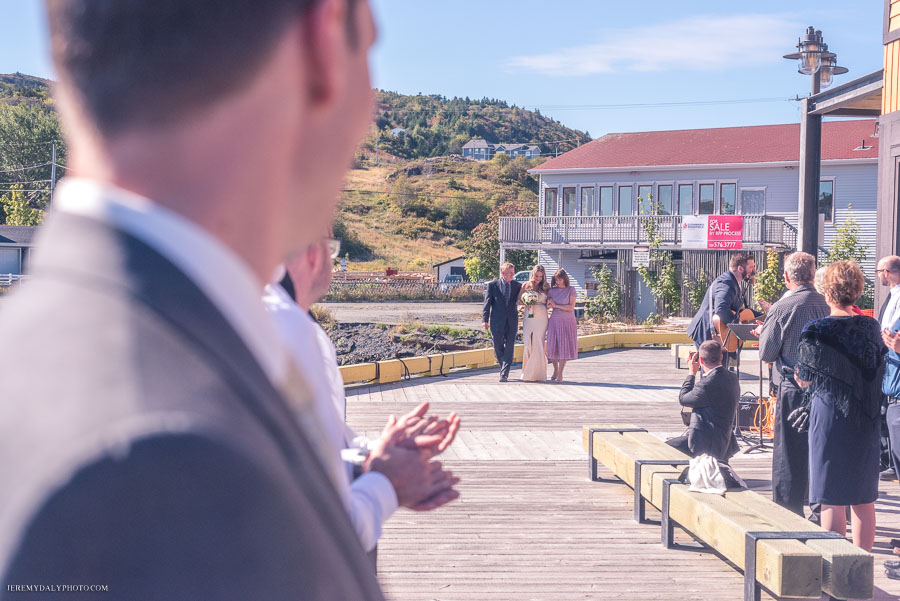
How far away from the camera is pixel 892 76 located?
10391mm

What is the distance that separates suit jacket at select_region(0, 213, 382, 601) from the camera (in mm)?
575

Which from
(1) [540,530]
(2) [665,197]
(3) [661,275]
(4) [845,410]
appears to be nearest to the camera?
(4) [845,410]

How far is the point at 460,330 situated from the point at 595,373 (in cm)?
831

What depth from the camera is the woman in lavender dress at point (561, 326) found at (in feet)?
47.1

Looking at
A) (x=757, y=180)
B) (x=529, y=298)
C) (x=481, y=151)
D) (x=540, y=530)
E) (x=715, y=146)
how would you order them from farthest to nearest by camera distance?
(x=481, y=151)
(x=715, y=146)
(x=757, y=180)
(x=529, y=298)
(x=540, y=530)

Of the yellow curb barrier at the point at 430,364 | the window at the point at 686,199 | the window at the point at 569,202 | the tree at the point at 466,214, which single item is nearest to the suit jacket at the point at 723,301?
the yellow curb barrier at the point at 430,364

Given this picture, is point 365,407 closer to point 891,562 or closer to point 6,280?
point 891,562

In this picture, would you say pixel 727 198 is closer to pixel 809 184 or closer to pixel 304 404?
pixel 809 184

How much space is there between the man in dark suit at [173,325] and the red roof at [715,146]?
35.6 meters

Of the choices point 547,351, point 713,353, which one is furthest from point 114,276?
point 547,351

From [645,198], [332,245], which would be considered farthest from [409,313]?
[332,245]

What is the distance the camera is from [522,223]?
132ft

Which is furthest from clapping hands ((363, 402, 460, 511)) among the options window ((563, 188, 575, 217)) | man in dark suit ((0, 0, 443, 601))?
window ((563, 188, 575, 217))

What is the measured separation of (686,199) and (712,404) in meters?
31.7
